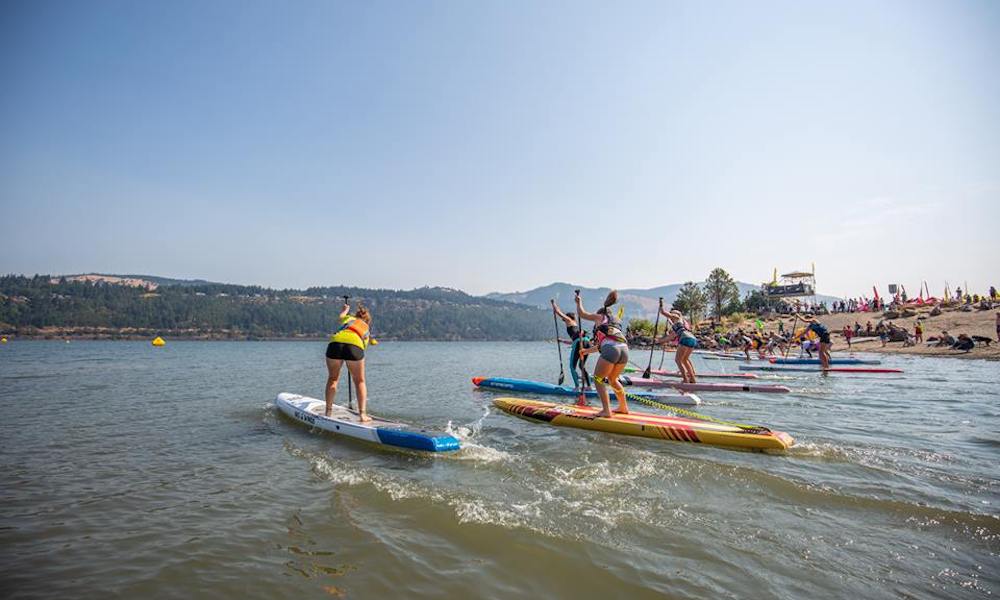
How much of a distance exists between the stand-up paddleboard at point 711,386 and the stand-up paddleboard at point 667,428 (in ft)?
24.3

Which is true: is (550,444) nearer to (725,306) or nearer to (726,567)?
(726,567)

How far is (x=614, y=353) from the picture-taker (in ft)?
34.4

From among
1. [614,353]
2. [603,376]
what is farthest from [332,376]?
[614,353]

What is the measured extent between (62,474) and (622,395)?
10815 millimetres

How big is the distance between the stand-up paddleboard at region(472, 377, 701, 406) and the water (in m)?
3.61

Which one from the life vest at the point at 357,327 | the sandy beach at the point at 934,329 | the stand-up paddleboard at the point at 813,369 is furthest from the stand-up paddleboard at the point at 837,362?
the life vest at the point at 357,327

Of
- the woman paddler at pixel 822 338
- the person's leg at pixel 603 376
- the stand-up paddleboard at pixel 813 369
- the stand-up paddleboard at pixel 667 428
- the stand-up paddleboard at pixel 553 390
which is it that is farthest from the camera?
the woman paddler at pixel 822 338

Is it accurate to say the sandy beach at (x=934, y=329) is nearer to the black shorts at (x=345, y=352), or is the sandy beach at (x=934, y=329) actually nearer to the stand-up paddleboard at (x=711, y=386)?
the stand-up paddleboard at (x=711, y=386)

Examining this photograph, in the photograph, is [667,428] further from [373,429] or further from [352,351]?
[352,351]

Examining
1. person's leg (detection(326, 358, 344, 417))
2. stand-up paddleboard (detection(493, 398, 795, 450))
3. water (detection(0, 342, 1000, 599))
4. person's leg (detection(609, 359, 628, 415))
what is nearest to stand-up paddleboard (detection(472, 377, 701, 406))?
water (detection(0, 342, 1000, 599))

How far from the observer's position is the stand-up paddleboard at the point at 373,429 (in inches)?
350

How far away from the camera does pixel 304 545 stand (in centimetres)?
526

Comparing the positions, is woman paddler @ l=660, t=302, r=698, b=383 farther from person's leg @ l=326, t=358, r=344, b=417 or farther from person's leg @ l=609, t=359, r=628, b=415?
person's leg @ l=326, t=358, r=344, b=417

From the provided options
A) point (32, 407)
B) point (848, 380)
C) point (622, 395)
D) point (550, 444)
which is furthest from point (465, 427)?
point (848, 380)
